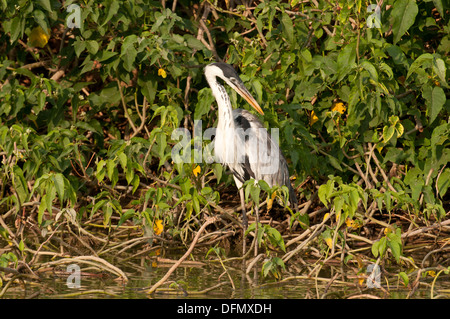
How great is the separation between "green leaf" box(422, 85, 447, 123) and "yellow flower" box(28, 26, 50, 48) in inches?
107

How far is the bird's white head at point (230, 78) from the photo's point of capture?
467 centimetres

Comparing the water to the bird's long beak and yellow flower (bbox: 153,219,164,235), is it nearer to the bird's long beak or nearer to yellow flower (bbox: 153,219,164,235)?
yellow flower (bbox: 153,219,164,235)

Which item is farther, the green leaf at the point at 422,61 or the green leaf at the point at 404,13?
the green leaf at the point at 404,13

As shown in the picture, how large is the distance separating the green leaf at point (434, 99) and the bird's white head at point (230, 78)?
102 cm

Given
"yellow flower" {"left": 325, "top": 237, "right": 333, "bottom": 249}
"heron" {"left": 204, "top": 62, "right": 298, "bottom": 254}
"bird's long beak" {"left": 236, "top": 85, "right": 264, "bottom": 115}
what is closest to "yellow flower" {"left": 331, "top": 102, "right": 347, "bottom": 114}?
"heron" {"left": 204, "top": 62, "right": 298, "bottom": 254}

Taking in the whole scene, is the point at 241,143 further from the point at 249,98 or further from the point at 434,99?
the point at 434,99

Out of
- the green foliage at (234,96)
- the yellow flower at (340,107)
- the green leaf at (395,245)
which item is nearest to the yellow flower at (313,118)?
the green foliage at (234,96)

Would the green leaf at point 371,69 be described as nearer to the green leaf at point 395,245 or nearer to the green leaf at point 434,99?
the green leaf at point 434,99

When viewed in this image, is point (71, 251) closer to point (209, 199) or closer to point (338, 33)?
point (209, 199)

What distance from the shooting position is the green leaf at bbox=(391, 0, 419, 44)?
4375mm

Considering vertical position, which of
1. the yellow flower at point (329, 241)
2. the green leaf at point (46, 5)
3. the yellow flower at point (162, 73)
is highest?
the green leaf at point (46, 5)

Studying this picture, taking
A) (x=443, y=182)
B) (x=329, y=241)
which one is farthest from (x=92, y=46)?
(x=443, y=182)

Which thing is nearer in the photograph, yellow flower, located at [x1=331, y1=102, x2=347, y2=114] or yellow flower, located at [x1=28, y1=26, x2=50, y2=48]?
yellow flower, located at [x1=331, y1=102, x2=347, y2=114]

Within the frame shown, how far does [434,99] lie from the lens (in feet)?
14.7
